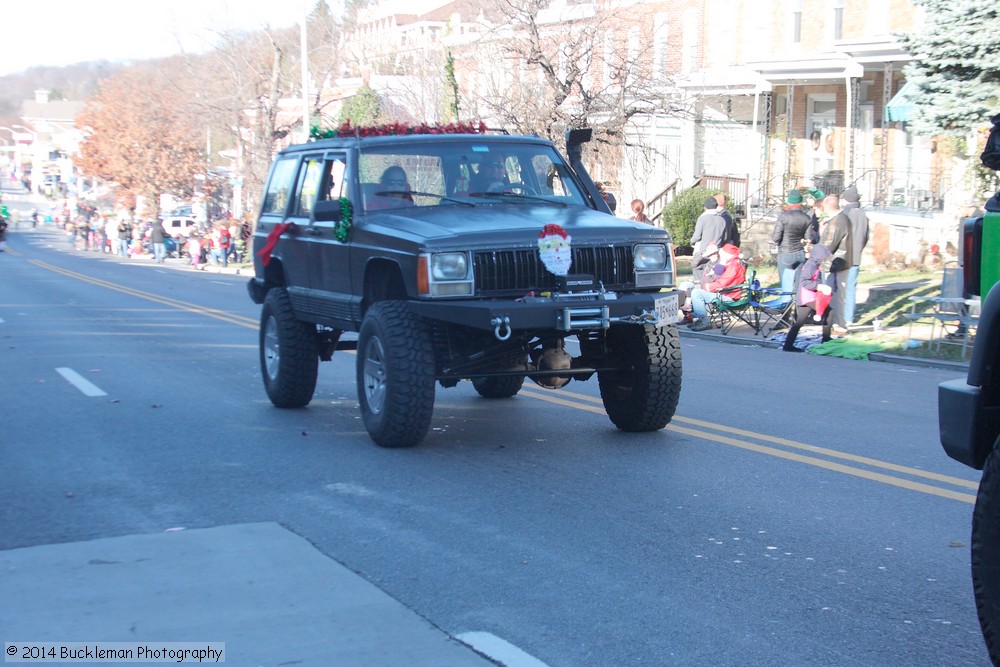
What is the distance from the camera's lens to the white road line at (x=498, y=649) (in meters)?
4.48

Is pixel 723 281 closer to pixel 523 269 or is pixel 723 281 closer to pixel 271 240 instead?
pixel 271 240

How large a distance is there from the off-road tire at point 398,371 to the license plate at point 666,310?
1.52 metres

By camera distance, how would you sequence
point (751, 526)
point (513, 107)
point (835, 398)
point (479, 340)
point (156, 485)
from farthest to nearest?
point (513, 107)
point (835, 398)
point (479, 340)
point (156, 485)
point (751, 526)

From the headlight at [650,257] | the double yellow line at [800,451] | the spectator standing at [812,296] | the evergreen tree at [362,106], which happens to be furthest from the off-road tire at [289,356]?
the evergreen tree at [362,106]

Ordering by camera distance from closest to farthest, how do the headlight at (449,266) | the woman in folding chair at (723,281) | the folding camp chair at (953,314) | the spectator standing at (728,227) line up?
the headlight at (449,266) < the folding camp chair at (953,314) < the woman in folding chair at (723,281) < the spectator standing at (728,227)

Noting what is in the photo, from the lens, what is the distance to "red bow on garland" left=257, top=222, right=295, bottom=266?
1039 cm

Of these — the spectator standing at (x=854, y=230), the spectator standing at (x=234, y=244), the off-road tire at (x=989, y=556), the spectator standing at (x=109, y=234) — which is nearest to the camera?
the off-road tire at (x=989, y=556)

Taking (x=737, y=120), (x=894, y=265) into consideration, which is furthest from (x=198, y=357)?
(x=737, y=120)

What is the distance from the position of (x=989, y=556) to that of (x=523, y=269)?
14.2 ft

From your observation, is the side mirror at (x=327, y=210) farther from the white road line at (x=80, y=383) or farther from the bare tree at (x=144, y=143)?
the bare tree at (x=144, y=143)

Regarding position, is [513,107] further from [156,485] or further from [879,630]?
[879,630]

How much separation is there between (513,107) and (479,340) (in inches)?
781

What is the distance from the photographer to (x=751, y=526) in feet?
21.0

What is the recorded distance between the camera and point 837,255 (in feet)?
53.8
